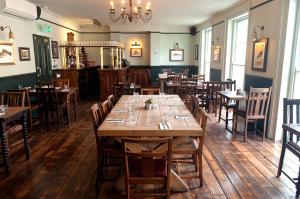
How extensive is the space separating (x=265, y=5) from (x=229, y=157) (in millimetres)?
3083

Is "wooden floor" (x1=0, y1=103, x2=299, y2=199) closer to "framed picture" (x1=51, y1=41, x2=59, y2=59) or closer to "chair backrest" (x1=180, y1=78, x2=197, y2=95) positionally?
"chair backrest" (x1=180, y1=78, x2=197, y2=95)

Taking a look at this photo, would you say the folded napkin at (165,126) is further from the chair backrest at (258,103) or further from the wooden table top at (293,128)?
the chair backrest at (258,103)

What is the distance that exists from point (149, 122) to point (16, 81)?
4.10 m

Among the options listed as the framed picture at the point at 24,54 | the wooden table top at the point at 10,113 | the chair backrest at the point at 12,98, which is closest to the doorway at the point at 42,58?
the framed picture at the point at 24,54

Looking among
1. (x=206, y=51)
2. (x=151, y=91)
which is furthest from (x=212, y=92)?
(x=206, y=51)

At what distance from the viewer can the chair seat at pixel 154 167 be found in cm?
200

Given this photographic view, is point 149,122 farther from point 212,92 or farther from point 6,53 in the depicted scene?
point 6,53

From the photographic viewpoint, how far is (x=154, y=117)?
268 centimetres

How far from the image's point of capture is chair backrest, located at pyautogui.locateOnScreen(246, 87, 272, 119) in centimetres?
392

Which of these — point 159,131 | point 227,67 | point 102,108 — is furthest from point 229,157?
point 227,67

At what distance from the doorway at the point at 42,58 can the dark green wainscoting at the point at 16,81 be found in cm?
35

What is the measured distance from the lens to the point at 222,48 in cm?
671

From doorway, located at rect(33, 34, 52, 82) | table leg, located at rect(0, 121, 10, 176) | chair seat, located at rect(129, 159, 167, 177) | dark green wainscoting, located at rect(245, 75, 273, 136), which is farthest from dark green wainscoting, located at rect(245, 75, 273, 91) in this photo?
doorway, located at rect(33, 34, 52, 82)

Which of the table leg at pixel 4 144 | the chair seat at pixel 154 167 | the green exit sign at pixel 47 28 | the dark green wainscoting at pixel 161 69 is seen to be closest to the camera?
the chair seat at pixel 154 167
